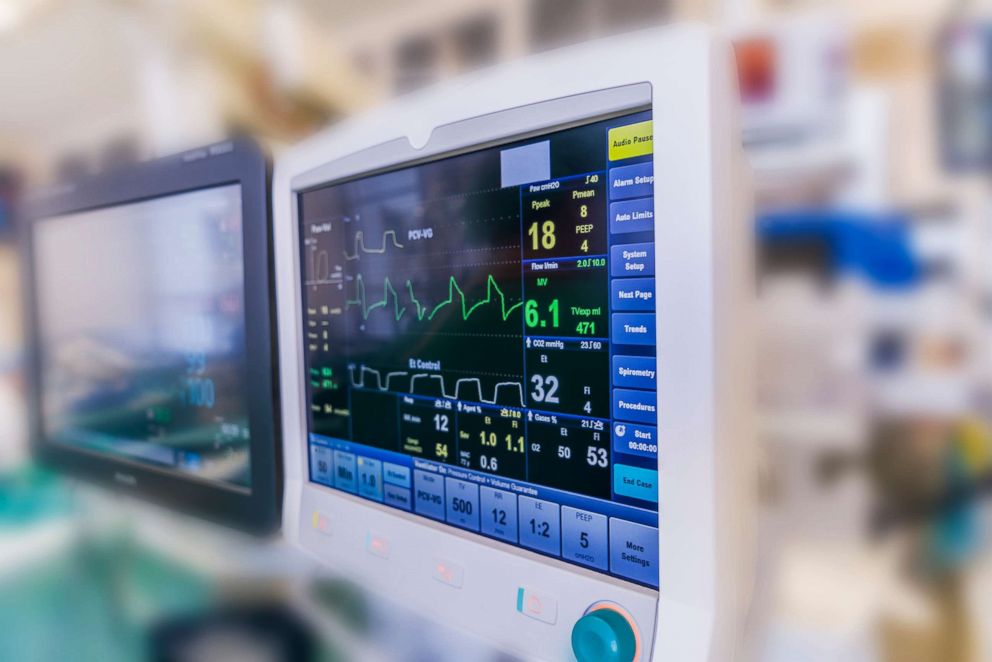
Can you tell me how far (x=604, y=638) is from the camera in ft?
0.95

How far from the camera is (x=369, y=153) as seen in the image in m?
0.42

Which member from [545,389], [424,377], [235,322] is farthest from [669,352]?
[235,322]

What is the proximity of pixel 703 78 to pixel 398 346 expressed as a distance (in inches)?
10.9

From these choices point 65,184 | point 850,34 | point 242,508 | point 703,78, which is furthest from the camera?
point 850,34

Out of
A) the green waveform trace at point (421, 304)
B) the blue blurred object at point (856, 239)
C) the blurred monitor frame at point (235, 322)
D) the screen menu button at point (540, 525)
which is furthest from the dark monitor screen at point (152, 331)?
the blue blurred object at point (856, 239)

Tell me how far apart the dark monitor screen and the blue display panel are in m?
0.09

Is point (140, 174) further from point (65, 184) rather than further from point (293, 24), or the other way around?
point (293, 24)

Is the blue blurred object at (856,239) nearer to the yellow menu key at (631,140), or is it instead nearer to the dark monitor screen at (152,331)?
the yellow menu key at (631,140)

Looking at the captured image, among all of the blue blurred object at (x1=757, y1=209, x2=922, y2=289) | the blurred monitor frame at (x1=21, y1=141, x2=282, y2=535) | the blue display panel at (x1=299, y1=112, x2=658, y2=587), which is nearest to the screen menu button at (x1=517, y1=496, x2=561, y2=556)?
the blue display panel at (x1=299, y1=112, x2=658, y2=587)

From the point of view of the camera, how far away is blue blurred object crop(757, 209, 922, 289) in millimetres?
690

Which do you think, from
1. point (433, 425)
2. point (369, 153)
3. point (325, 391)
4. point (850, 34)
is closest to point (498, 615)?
point (433, 425)

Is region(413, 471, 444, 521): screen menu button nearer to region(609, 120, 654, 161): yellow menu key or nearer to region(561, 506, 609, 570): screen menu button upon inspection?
region(561, 506, 609, 570): screen menu button

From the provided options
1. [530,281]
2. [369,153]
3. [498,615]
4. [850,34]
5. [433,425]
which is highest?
[850,34]

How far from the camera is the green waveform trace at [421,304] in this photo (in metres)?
0.36
